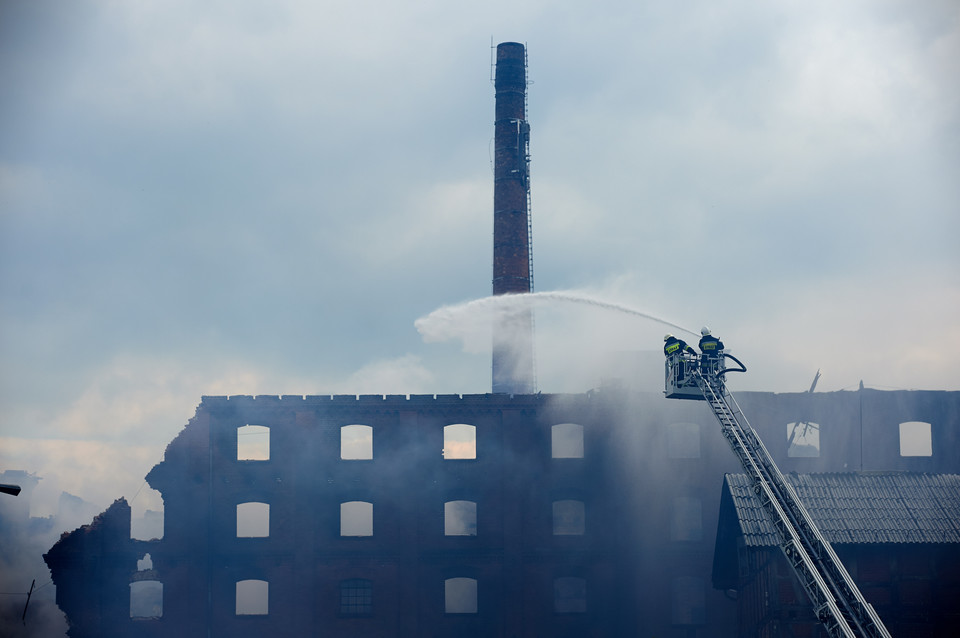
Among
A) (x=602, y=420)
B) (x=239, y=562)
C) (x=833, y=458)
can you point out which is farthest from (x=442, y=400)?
(x=833, y=458)

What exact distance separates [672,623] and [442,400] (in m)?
10.5

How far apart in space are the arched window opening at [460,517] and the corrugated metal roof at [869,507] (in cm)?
1243

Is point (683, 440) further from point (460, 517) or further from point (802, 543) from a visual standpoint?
point (802, 543)

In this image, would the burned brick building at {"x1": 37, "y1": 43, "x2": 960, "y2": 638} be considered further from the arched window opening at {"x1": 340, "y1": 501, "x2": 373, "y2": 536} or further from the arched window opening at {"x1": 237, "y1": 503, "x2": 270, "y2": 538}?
the arched window opening at {"x1": 237, "y1": 503, "x2": 270, "y2": 538}

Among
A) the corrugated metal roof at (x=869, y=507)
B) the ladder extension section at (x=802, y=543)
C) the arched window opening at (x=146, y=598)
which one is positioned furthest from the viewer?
the arched window opening at (x=146, y=598)

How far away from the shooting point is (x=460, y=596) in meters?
36.1

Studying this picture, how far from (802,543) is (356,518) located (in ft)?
67.1

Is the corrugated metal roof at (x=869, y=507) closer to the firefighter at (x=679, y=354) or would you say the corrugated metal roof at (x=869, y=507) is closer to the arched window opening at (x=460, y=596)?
the firefighter at (x=679, y=354)

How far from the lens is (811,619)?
2539 centimetres

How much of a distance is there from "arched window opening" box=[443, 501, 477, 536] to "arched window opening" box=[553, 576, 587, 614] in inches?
133

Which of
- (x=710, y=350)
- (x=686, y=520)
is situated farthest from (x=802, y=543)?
(x=686, y=520)

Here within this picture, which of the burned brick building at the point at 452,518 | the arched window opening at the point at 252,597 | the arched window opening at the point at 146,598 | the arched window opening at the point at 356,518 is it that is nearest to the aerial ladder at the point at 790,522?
the burned brick building at the point at 452,518

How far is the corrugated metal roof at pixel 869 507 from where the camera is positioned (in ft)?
83.0

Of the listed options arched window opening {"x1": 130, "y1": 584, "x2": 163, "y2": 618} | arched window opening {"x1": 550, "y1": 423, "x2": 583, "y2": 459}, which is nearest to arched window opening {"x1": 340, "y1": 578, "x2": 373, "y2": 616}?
arched window opening {"x1": 550, "y1": 423, "x2": 583, "y2": 459}
